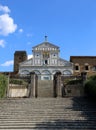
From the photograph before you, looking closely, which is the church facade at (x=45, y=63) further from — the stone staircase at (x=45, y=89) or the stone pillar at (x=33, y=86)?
the stone pillar at (x=33, y=86)

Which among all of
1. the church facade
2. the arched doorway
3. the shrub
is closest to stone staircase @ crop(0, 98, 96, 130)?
the shrub

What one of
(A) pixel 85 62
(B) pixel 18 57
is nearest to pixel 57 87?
(A) pixel 85 62

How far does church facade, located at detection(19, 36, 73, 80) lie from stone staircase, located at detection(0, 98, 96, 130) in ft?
131

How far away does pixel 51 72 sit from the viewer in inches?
2416

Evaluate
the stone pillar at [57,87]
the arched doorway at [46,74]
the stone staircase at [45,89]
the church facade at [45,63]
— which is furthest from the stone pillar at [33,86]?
the arched doorway at [46,74]

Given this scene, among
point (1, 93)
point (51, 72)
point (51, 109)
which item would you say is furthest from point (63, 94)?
point (51, 72)

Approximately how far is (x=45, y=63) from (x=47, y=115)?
46.3 metres

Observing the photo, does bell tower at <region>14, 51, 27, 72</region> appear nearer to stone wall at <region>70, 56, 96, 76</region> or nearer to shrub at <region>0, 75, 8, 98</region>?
stone wall at <region>70, 56, 96, 76</region>

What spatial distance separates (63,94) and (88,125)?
586 inches

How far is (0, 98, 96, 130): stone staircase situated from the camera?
15.3 meters

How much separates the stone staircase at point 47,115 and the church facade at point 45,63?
40.0 m

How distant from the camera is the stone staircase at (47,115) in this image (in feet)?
50.2

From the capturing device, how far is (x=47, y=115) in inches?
677

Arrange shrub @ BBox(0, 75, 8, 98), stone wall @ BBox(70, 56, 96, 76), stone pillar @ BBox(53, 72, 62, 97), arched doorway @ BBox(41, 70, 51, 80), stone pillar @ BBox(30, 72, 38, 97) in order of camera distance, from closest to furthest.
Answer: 1. shrub @ BBox(0, 75, 8, 98)
2. stone pillar @ BBox(53, 72, 62, 97)
3. stone pillar @ BBox(30, 72, 38, 97)
4. arched doorway @ BBox(41, 70, 51, 80)
5. stone wall @ BBox(70, 56, 96, 76)
